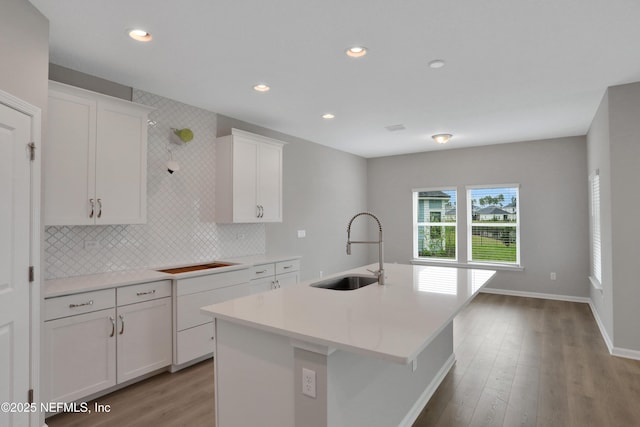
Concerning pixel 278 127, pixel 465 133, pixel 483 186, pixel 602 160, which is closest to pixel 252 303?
pixel 278 127

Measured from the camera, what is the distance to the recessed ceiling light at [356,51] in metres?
2.60

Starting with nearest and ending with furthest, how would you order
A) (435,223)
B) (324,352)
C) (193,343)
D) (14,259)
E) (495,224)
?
(324,352)
(14,259)
(193,343)
(495,224)
(435,223)

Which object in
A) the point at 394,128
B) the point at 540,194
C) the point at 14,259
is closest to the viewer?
the point at 14,259

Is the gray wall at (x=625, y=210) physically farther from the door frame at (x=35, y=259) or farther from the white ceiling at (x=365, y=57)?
the door frame at (x=35, y=259)

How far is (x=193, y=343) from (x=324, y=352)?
2.21 meters

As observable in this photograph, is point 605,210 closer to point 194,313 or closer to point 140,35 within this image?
point 194,313

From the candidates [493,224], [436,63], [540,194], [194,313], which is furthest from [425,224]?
[194,313]

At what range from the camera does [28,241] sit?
2.05 meters

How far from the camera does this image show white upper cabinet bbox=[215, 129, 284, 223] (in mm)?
3984

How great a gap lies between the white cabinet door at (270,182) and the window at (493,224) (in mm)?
3763

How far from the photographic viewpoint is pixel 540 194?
5852 mm

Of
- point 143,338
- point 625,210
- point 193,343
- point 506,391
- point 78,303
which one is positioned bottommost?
point 506,391

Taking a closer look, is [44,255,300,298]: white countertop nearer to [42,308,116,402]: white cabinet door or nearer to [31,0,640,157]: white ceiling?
[42,308,116,402]: white cabinet door

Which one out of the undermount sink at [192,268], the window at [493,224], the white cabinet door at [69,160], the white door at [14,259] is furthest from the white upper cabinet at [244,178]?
the window at [493,224]
